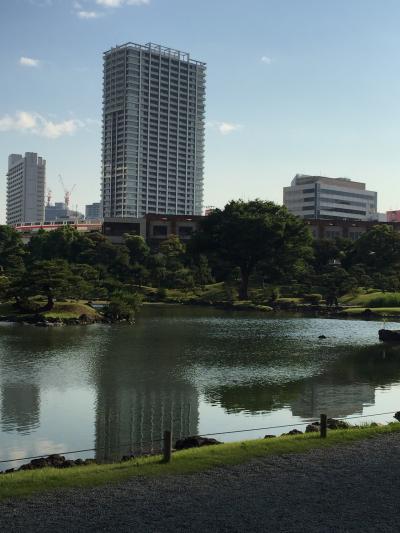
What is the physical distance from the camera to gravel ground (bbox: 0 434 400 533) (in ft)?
40.4

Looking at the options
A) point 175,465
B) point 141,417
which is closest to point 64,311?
point 141,417

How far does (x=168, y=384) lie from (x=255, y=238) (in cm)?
6769

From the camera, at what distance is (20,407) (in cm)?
2584

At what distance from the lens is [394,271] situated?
4016 inches

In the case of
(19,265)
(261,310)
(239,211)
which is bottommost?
(261,310)

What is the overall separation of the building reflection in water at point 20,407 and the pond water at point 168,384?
44 millimetres

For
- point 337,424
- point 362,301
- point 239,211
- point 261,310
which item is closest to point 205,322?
point 261,310

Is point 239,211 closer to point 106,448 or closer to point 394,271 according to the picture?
point 394,271

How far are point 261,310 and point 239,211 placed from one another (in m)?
21.6

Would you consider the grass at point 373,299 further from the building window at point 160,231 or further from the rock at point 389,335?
the building window at point 160,231

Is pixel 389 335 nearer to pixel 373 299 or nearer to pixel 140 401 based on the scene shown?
pixel 140 401

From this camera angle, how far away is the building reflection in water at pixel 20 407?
23.1 m

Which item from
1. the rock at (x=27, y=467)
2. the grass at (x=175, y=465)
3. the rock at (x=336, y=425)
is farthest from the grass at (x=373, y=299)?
the rock at (x=27, y=467)

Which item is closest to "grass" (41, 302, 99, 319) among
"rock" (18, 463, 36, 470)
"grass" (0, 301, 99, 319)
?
"grass" (0, 301, 99, 319)
